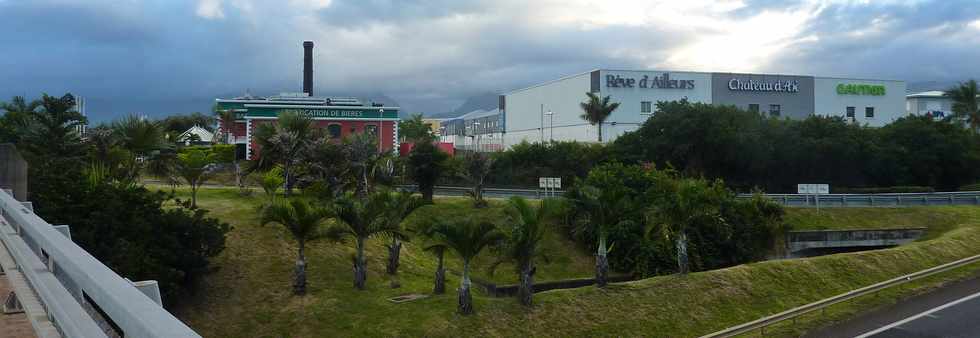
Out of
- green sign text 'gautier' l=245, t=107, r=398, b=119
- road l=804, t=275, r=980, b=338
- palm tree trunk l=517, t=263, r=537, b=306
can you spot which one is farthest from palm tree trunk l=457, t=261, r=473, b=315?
green sign text 'gautier' l=245, t=107, r=398, b=119

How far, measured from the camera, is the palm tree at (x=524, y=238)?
66.7ft

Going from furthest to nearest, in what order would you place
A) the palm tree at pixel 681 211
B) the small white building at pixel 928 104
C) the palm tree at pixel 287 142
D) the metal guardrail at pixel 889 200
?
the small white building at pixel 928 104
the metal guardrail at pixel 889 200
the palm tree at pixel 287 142
the palm tree at pixel 681 211

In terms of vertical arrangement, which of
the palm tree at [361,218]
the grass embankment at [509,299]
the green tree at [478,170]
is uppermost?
the green tree at [478,170]

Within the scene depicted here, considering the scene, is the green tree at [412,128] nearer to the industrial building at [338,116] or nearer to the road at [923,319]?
the industrial building at [338,116]

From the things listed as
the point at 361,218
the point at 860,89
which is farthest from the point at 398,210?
the point at 860,89

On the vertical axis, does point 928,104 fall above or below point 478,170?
above

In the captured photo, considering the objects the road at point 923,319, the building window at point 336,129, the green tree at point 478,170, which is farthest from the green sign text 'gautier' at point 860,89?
the road at point 923,319

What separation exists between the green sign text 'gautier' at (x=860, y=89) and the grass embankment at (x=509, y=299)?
5918 cm

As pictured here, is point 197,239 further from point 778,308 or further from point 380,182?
point 778,308

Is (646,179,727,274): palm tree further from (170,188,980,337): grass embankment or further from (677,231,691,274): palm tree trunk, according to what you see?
(170,188,980,337): grass embankment

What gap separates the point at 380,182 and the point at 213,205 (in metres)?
7.69

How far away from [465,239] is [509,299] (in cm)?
279

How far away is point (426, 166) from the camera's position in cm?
3659

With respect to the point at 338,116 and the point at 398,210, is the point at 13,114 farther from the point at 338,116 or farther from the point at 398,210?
the point at 398,210
